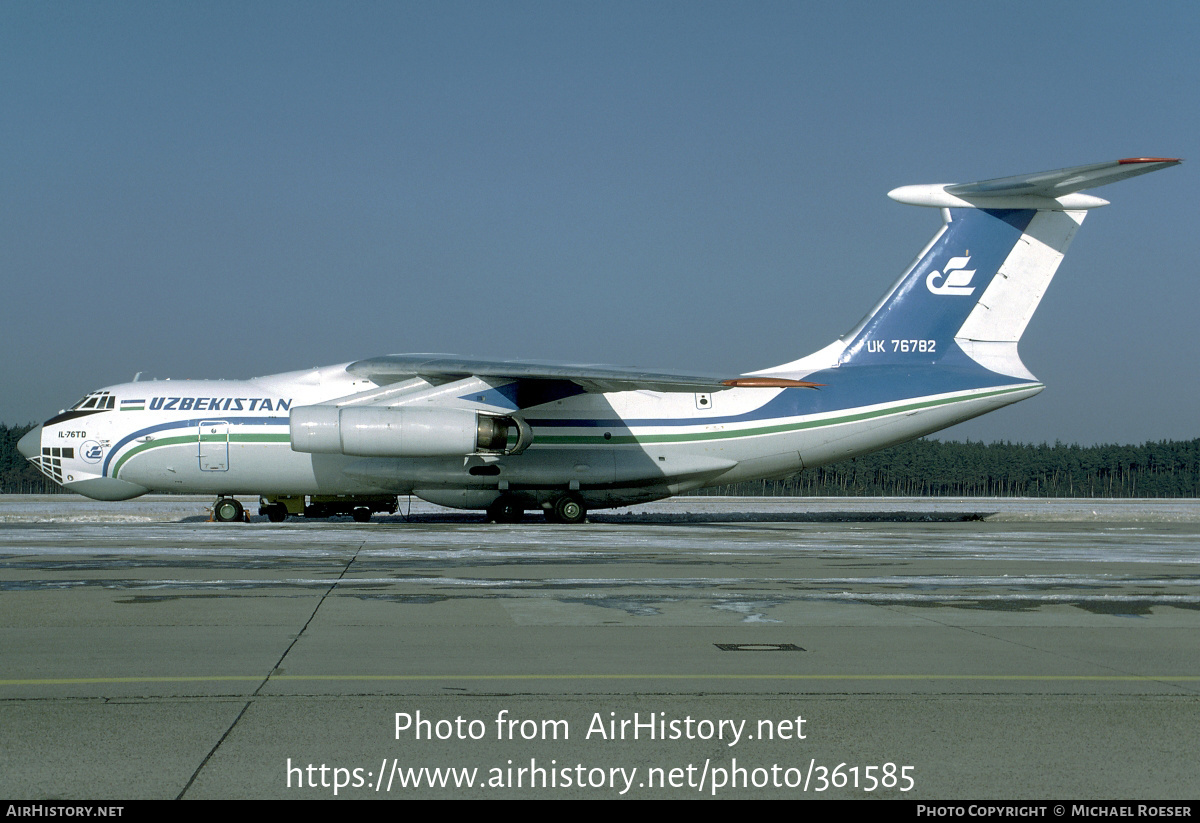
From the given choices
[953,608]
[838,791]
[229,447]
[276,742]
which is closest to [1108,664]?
[953,608]

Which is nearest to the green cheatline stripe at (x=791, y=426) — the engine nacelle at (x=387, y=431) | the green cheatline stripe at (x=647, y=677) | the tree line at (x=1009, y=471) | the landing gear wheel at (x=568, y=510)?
the landing gear wheel at (x=568, y=510)

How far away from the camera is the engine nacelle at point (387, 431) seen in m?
18.7

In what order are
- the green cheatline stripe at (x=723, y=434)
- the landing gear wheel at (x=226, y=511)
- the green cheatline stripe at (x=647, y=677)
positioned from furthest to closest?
the landing gear wheel at (x=226, y=511)
the green cheatline stripe at (x=723, y=434)
the green cheatline stripe at (x=647, y=677)

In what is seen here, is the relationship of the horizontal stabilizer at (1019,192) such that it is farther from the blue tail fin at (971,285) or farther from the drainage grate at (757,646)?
the drainage grate at (757,646)

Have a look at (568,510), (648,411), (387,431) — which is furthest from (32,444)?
(648,411)

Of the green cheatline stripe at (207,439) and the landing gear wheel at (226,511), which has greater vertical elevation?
the green cheatline stripe at (207,439)

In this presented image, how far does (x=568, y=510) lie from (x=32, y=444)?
11310 millimetres

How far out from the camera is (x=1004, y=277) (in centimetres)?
2133

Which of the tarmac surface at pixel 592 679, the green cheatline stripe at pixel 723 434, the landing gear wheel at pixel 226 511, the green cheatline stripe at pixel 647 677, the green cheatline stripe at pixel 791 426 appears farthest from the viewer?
the landing gear wheel at pixel 226 511

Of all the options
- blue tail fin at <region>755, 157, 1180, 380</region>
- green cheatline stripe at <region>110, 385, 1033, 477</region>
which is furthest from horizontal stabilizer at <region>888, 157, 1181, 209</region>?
green cheatline stripe at <region>110, 385, 1033, 477</region>

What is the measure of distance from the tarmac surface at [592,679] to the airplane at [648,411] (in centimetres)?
876

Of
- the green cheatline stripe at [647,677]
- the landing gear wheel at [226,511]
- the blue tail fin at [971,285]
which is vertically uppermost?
the blue tail fin at [971,285]

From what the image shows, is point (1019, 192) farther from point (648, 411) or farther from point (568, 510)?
point (568, 510)

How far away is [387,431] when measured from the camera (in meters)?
18.7
